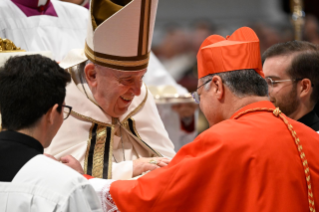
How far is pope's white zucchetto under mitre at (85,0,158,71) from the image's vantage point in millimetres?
2725

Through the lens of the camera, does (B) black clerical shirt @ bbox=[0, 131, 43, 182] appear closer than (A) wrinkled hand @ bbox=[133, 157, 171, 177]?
Yes

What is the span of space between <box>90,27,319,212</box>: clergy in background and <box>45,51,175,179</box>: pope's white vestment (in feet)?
1.54

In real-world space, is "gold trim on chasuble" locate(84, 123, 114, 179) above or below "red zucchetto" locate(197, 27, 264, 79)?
below

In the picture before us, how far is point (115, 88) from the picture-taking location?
284 centimetres

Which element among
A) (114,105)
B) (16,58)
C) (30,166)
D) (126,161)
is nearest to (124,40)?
(114,105)

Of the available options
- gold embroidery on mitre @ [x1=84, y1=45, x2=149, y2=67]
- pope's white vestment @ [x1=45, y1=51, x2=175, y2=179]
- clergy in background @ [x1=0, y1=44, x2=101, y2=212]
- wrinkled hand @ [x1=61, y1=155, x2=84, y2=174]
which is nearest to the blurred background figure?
pope's white vestment @ [x1=45, y1=51, x2=175, y2=179]

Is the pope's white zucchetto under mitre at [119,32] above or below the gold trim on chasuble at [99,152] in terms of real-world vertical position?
above

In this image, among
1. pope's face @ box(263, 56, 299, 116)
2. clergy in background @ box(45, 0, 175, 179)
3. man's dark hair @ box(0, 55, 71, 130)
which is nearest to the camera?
man's dark hair @ box(0, 55, 71, 130)

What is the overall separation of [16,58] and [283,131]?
125 cm

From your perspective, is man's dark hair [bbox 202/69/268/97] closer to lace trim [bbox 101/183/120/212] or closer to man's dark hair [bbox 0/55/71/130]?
lace trim [bbox 101/183/120/212]

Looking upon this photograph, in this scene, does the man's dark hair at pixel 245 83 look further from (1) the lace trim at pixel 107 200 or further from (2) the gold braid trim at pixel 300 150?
(1) the lace trim at pixel 107 200

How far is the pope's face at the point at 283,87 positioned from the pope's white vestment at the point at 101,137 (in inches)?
31.9

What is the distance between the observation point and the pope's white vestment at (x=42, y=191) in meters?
1.68

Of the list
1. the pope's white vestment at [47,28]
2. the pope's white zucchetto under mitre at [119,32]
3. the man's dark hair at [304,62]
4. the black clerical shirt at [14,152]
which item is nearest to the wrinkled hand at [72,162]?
the pope's white zucchetto under mitre at [119,32]
